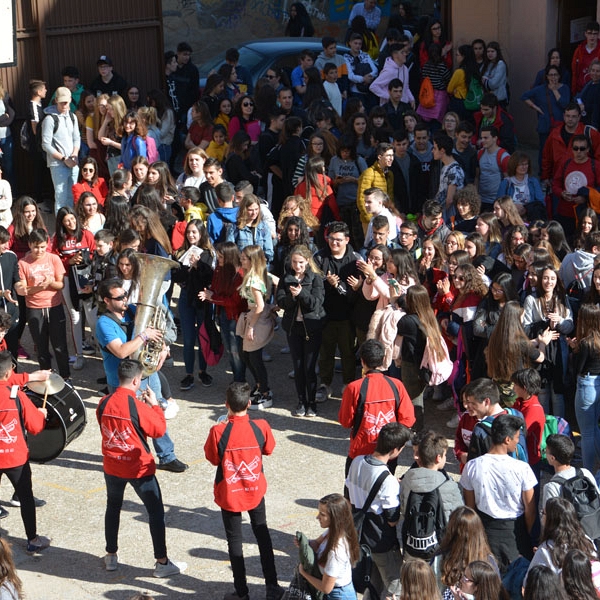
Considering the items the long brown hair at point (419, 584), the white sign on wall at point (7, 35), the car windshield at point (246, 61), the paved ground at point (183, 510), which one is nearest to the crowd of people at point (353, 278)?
the long brown hair at point (419, 584)

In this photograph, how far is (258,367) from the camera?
34.2ft

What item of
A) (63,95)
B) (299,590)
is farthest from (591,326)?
(63,95)

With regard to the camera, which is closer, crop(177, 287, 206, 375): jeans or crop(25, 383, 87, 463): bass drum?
crop(25, 383, 87, 463): bass drum

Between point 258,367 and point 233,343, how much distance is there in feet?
1.12

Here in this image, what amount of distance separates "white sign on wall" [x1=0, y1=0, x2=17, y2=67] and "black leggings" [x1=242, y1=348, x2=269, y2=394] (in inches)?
133

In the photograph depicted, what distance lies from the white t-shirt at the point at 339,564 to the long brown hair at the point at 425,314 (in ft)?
9.99

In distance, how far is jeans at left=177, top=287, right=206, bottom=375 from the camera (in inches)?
426

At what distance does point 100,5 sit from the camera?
1606 cm

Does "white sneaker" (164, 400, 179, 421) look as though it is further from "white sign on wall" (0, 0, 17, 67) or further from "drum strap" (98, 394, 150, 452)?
"white sign on wall" (0, 0, 17, 67)

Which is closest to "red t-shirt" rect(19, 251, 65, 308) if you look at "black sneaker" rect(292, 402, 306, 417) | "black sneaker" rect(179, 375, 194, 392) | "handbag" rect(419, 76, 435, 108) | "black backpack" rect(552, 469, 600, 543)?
"black sneaker" rect(179, 375, 194, 392)

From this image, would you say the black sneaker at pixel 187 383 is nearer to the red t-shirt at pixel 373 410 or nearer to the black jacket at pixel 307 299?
the black jacket at pixel 307 299

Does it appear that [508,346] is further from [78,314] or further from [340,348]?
[78,314]

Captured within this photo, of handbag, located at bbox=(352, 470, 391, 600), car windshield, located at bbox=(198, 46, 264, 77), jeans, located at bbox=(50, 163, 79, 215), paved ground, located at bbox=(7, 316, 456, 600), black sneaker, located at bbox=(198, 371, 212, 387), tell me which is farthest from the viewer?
car windshield, located at bbox=(198, 46, 264, 77)

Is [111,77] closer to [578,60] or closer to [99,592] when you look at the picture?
[578,60]
